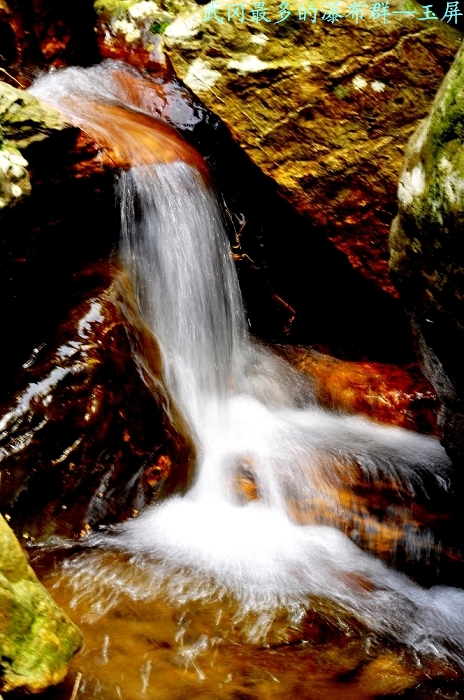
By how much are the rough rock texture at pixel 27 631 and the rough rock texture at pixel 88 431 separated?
1298mm

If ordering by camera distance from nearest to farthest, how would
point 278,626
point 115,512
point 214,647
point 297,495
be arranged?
point 214,647 < point 278,626 < point 115,512 < point 297,495

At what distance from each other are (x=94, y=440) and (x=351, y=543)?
1.95 metres

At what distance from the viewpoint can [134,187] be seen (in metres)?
5.01

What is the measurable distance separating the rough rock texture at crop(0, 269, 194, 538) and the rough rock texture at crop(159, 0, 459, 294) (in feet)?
7.42

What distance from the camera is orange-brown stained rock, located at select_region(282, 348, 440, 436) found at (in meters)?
5.23

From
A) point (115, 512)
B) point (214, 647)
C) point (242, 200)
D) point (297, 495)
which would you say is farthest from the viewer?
point (242, 200)

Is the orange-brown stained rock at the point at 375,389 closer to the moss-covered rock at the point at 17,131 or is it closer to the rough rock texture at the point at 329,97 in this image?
the rough rock texture at the point at 329,97

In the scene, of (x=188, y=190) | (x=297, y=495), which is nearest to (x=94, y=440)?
(x=297, y=495)

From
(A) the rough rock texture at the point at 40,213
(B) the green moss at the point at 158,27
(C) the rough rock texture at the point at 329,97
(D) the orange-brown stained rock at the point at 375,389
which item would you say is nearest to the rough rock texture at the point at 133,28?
(B) the green moss at the point at 158,27

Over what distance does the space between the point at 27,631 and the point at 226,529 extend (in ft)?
6.75

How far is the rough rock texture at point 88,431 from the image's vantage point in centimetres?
349

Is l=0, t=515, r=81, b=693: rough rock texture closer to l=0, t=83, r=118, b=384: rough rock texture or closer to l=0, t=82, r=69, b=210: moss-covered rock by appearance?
l=0, t=83, r=118, b=384: rough rock texture

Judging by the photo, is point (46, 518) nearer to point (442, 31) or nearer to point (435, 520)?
point (435, 520)

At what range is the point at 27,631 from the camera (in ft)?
6.65
